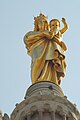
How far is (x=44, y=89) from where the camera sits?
19.8 meters

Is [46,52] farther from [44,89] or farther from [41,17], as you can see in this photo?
[41,17]

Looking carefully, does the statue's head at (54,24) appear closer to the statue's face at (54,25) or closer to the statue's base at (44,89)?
the statue's face at (54,25)

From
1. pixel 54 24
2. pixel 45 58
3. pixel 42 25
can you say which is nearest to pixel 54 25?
pixel 54 24

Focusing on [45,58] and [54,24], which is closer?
[45,58]

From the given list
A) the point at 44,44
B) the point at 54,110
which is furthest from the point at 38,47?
the point at 54,110

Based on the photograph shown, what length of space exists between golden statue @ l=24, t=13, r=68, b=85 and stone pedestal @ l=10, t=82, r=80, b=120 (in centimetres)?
270

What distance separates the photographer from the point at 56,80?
2152 centimetres

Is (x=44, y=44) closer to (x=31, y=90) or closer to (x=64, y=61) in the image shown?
(x=64, y=61)

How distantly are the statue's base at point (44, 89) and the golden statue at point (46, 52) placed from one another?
92 centimetres

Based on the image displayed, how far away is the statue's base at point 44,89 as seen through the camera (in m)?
19.7

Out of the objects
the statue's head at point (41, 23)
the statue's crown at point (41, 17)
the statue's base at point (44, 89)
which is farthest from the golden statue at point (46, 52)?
the statue's base at point (44, 89)

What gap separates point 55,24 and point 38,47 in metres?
2.02

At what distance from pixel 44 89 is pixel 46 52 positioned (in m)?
2.93

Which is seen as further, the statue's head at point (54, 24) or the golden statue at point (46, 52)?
the statue's head at point (54, 24)
